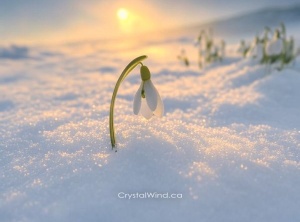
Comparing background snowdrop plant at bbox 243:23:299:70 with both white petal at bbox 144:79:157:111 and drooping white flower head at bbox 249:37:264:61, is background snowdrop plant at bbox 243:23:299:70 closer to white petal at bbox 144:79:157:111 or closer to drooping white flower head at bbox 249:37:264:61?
drooping white flower head at bbox 249:37:264:61

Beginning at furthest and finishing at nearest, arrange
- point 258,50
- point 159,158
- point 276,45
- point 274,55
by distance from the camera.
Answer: point 258,50 → point 274,55 → point 276,45 → point 159,158

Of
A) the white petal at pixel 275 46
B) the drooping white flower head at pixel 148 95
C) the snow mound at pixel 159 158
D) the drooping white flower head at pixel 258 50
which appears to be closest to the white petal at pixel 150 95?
the drooping white flower head at pixel 148 95

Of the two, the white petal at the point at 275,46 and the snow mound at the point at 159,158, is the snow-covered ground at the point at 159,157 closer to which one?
the snow mound at the point at 159,158

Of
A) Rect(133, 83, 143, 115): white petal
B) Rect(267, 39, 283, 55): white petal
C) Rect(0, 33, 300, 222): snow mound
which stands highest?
Rect(267, 39, 283, 55): white petal

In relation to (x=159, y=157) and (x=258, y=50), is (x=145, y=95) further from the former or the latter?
(x=258, y=50)

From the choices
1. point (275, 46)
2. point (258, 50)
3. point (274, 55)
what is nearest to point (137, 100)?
point (275, 46)

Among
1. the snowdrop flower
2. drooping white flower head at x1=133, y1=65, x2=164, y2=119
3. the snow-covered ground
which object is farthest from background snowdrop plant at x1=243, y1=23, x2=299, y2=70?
drooping white flower head at x1=133, y1=65, x2=164, y2=119

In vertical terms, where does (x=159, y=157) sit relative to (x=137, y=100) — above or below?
below
